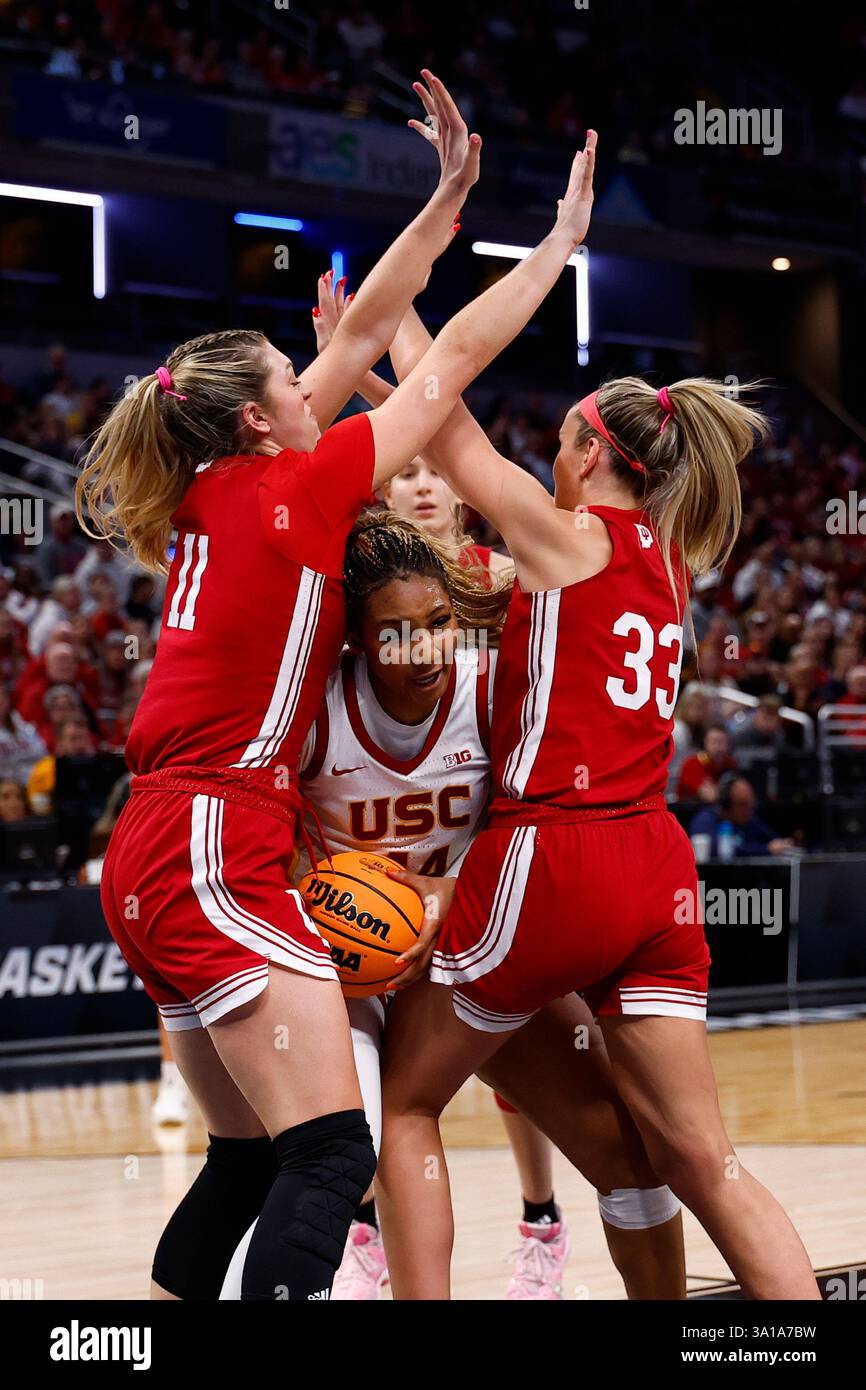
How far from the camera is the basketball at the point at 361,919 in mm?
3191

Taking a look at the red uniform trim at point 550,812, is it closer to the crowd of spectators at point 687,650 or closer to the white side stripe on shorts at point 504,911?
the white side stripe on shorts at point 504,911

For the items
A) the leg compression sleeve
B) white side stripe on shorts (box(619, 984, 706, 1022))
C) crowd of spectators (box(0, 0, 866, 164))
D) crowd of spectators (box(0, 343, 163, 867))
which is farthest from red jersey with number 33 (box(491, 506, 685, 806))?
crowd of spectators (box(0, 0, 866, 164))

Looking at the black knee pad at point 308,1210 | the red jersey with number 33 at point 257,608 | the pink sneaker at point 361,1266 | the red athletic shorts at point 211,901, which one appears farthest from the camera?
the pink sneaker at point 361,1266

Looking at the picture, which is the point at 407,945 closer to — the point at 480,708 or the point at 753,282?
the point at 480,708

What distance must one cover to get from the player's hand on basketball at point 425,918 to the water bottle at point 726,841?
22.7ft

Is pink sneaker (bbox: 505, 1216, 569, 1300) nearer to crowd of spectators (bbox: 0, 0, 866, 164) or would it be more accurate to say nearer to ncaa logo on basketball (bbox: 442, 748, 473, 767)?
ncaa logo on basketball (bbox: 442, 748, 473, 767)

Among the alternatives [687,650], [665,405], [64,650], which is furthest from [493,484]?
[687,650]

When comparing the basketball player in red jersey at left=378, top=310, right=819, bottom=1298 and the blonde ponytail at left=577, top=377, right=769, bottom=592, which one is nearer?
the basketball player in red jersey at left=378, top=310, right=819, bottom=1298

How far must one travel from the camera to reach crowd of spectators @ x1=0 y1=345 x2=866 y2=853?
9906 millimetres

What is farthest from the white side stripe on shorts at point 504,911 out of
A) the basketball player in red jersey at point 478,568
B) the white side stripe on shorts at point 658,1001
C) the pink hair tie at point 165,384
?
the pink hair tie at point 165,384

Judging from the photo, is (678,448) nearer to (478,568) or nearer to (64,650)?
(478,568)

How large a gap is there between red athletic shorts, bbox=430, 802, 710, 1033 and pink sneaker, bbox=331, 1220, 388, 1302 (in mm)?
1357

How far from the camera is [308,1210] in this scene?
2785 millimetres

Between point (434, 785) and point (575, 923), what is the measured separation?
468mm
